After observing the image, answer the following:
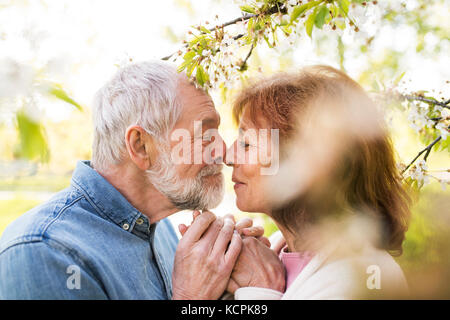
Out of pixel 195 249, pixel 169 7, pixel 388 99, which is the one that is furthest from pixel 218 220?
pixel 169 7

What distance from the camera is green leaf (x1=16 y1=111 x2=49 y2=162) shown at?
746 mm

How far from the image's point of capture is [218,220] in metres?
1.75

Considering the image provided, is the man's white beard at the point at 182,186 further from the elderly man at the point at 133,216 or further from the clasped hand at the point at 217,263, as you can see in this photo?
the clasped hand at the point at 217,263

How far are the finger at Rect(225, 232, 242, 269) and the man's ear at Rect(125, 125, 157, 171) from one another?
566mm

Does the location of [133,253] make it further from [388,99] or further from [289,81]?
[388,99]

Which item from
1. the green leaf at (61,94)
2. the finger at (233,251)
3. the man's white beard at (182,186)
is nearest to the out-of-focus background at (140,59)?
the green leaf at (61,94)

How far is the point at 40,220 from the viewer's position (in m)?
1.42

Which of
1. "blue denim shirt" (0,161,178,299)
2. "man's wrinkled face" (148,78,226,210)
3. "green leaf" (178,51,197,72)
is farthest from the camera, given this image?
"man's wrinkled face" (148,78,226,210)

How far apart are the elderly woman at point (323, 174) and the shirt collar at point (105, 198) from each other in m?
0.53

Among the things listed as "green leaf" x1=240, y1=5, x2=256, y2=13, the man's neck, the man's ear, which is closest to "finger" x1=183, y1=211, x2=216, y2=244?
the man's neck

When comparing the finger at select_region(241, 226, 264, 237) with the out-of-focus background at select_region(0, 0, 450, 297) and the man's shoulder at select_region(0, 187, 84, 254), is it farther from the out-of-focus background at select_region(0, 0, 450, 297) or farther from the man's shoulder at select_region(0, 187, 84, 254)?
the man's shoulder at select_region(0, 187, 84, 254)

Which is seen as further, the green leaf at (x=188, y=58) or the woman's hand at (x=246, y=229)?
the woman's hand at (x=246, y=229)

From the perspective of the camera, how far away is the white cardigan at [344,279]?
4.40 feet
